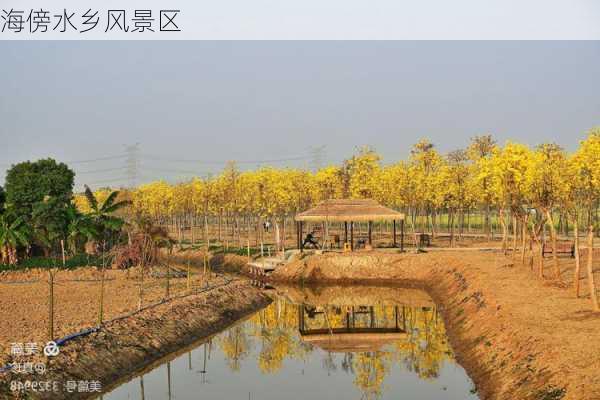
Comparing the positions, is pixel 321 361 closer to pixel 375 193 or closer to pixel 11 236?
pixel 11 236

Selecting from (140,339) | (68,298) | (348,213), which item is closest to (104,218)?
(348,213)

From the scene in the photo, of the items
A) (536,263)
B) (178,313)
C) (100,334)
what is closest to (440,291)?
(536,263)

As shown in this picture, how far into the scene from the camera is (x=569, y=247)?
37.1 meters

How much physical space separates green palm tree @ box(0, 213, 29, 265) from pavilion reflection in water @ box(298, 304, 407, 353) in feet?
62.9

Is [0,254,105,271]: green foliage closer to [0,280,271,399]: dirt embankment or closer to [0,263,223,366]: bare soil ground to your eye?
[0,263,223,366]: bare soil ground

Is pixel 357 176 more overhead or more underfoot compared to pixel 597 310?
more overhead

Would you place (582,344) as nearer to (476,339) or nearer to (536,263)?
(476,339)

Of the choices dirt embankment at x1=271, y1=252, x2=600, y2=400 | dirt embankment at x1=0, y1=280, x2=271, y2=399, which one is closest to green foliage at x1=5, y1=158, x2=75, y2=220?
dirt embankment at x1=0, y1=280, x2=271, y2=399

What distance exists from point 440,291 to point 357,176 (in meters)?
28.1

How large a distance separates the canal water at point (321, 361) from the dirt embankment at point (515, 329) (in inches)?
42.5

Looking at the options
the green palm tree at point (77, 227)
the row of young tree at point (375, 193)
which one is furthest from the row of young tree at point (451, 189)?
the green palm tree at point (77, 227)

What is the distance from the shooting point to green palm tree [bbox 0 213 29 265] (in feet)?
141

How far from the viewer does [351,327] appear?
30750 mm

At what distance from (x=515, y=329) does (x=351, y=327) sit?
11402 mm
